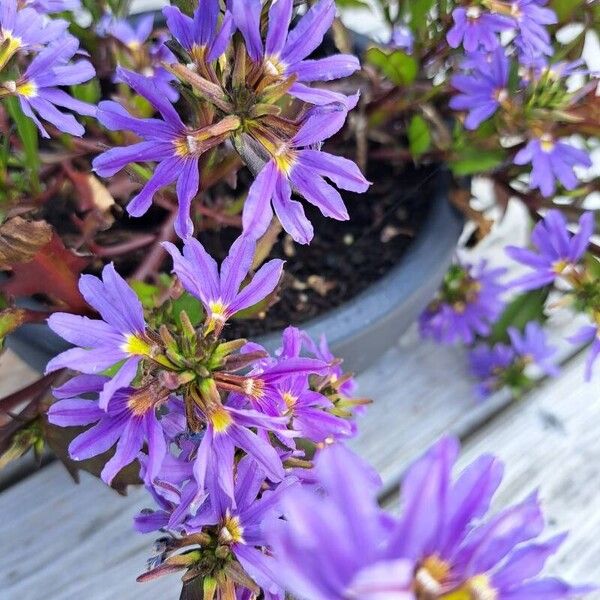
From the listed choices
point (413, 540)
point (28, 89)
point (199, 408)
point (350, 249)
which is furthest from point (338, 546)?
point (350, 249)

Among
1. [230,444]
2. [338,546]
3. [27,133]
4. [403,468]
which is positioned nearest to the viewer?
[338,546]

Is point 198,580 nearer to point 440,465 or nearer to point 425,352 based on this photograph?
point 440,465

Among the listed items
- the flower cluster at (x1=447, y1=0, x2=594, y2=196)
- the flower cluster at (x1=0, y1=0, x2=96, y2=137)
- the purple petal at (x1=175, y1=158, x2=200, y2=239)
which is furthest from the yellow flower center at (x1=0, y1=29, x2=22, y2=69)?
the flower cluster at (x1=447, y1=0, x2=594, y2=196)

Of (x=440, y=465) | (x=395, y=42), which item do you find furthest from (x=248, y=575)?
(x=395, y=42)

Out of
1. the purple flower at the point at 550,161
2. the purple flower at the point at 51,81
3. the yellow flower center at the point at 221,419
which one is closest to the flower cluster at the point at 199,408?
the yellow flower center at the point at 221,419

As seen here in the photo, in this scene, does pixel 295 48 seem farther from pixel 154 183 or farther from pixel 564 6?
pixel 564 6
